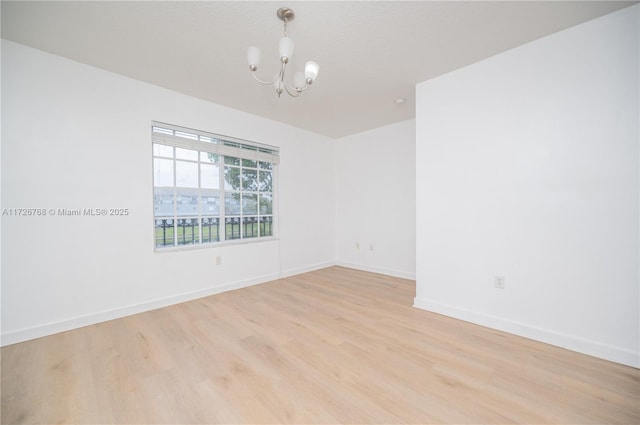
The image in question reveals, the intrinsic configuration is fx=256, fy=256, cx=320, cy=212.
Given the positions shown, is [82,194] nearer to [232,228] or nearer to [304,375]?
[232,228]

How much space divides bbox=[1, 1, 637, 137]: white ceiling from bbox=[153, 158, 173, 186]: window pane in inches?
34.2

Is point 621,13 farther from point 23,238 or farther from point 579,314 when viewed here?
point 23,238

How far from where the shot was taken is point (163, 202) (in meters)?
3.10

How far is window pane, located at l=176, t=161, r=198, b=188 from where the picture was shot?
323cm

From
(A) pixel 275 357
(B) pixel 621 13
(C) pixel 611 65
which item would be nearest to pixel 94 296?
(A) pixel 275 357

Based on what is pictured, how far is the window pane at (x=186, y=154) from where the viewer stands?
3.23m

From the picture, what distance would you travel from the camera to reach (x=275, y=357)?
1975 millimetres

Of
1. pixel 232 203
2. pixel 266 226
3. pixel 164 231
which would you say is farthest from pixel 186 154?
pixel 266 226

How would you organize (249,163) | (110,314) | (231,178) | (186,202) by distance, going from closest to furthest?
(110,314) < (186,202) < (231,178) < (249,163)

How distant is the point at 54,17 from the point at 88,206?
1.56 m

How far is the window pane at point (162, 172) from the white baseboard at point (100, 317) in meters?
1.37

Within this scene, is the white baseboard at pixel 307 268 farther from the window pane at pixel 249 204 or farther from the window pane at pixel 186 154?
the window pane at pixel 186 154

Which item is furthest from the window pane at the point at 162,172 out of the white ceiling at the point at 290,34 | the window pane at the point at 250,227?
the window pane at the point at 250,227

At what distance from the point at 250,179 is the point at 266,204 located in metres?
0.49
